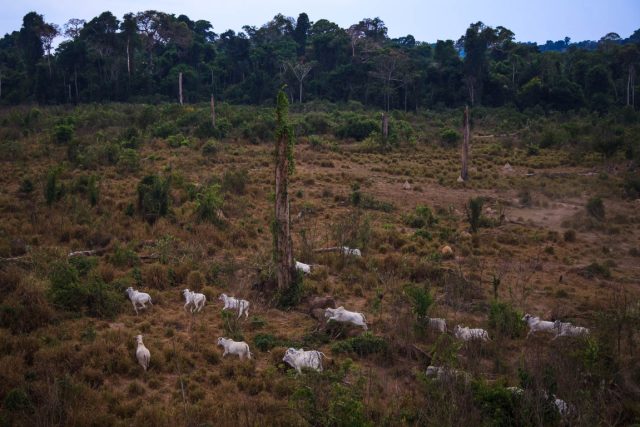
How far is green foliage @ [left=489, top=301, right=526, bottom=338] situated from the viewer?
7641 millimetres

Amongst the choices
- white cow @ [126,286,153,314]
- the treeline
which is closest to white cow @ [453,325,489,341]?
white cow @ [126,286,153,314]

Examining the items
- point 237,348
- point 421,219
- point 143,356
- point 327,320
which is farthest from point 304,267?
point 421,219

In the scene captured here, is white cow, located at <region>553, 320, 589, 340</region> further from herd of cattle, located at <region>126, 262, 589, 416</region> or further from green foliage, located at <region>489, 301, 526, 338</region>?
green foliage, located at <region>489, 301, 526, 338</region>

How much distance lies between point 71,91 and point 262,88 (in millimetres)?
16676

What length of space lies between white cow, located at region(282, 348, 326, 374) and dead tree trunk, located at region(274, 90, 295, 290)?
2398mm

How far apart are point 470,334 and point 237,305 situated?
357cm

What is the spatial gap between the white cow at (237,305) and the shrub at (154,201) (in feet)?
A: 18.3

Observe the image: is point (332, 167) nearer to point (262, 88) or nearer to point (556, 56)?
point (262, 88)

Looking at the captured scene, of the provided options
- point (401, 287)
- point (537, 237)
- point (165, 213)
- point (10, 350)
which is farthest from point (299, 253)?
point (537, 237)

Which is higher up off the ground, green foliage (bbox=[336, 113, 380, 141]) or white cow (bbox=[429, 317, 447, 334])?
green foliage (bbox=[336, 113, 380, 141])

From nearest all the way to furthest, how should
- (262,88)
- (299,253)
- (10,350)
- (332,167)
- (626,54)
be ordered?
(10,350) < (299,253) < (332,167) < (626,54) < (262,88)

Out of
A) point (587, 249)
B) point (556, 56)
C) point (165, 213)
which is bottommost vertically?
point (587, 249)

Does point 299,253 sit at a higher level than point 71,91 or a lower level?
lower

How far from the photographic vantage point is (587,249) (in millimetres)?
12836
